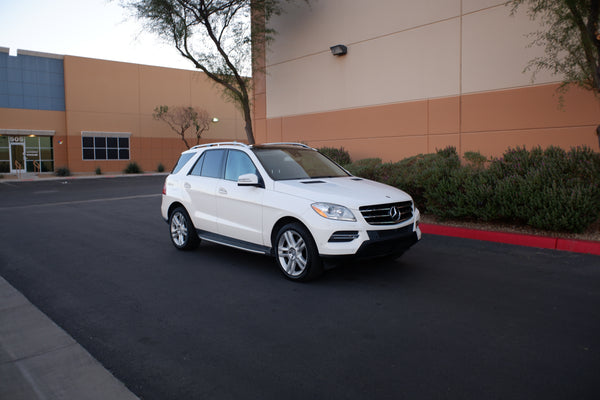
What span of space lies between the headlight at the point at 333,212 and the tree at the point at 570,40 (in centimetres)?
577

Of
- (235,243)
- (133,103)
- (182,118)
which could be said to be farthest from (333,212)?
(133,103)

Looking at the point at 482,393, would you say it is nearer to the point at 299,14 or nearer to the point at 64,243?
the point at 64,243

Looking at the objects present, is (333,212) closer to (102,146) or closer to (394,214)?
(394,214)

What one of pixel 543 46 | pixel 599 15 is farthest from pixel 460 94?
pixel 599 15

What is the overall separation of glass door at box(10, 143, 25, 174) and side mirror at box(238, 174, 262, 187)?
33.1m

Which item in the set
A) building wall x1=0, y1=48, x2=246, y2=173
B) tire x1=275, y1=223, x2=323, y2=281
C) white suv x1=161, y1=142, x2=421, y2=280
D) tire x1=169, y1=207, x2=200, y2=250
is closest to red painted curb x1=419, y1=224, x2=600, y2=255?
white suv x1=161, y1=142, x2=421, y2=280

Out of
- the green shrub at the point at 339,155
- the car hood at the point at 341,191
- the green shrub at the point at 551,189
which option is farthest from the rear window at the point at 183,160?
the green shrub at the point at 339,155

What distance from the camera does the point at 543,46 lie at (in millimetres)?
10883

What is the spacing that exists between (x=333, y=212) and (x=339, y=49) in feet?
35.0

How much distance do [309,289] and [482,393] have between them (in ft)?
9.11

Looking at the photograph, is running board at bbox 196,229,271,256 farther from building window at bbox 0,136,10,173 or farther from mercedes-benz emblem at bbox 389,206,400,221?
building window at bbox 0,136,10,173

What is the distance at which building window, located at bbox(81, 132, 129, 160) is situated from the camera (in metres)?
36.4

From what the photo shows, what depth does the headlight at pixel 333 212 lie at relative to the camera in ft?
18.9

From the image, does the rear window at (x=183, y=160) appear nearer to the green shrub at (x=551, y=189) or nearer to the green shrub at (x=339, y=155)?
the green shrub at (x=551, y=189)
